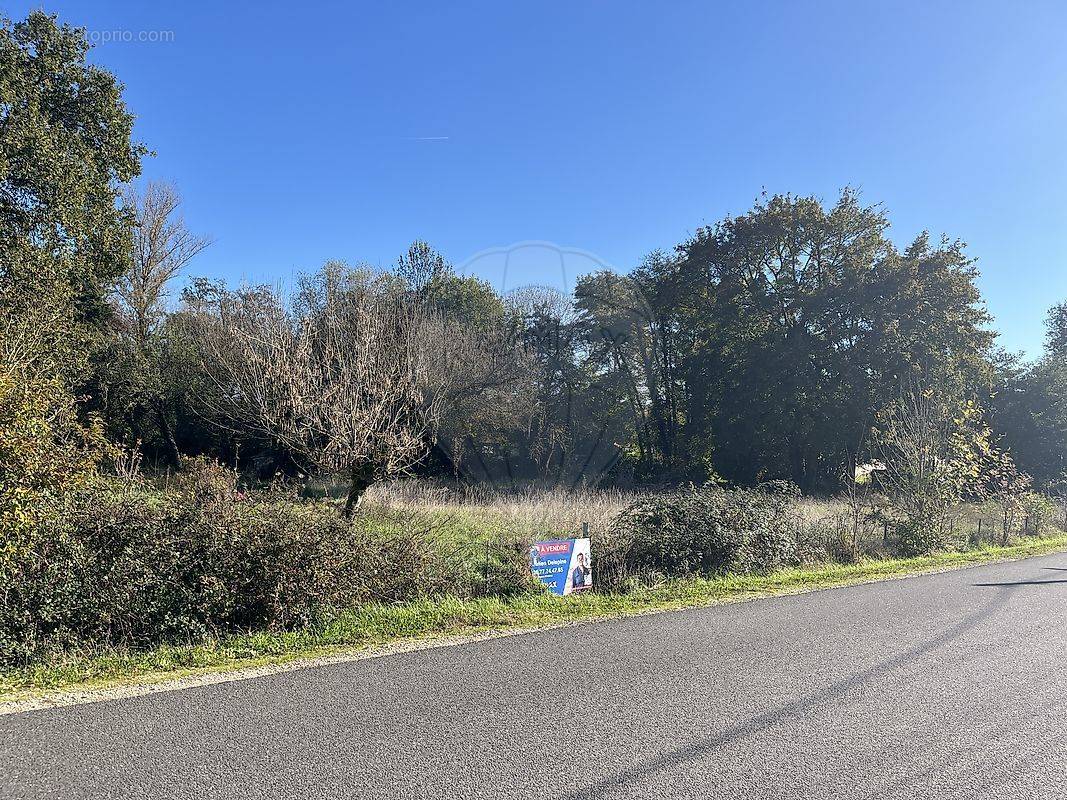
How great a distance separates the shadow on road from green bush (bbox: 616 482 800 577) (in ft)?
12.1

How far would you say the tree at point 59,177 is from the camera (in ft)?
54.1

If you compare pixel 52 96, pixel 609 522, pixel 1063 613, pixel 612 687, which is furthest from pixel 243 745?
pixel 52 96

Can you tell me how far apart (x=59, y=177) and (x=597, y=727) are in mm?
20364

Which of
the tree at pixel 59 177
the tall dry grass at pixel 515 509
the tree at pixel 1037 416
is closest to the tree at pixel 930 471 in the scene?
the tall dry grass at pixel 515 509

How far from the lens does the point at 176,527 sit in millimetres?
6094

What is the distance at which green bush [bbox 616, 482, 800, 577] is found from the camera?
9.48 metres

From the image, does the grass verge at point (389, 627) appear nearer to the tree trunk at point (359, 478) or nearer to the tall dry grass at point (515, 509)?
the tall dry grass at point (515, 509)

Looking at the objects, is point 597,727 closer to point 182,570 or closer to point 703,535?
point 182,570

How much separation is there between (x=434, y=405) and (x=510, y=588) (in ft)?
43.7

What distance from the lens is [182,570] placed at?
5.93m

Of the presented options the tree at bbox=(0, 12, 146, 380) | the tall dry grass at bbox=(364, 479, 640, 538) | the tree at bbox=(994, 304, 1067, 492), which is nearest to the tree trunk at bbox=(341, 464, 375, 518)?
the tall dry grass at bbox=(364, 479, 640, 538)

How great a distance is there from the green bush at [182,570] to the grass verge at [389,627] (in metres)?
0.26

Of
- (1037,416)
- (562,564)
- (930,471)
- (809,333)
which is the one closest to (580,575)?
(562,564)

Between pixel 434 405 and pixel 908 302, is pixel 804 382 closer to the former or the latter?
pixel 908 302
